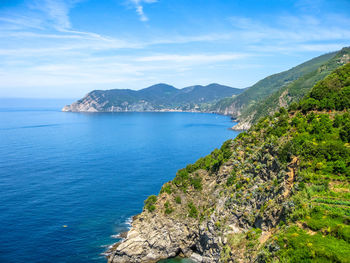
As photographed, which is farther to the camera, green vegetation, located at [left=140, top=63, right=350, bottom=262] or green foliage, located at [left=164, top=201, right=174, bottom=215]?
green foliage, located at [left=164, top=201, right=174, bottom=215]

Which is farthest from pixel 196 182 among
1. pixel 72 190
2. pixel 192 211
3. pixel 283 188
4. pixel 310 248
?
pixel 72 190

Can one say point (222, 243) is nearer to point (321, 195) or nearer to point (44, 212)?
point (321, 195)

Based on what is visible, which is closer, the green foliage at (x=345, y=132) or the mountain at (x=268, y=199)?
the mountain at (x=268, y=199)

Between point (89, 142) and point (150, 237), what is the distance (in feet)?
448

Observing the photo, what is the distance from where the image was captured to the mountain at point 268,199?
34.2 meters

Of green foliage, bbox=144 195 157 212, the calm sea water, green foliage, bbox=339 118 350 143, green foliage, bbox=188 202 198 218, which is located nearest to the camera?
green foliage, bbox=339 118 350 143

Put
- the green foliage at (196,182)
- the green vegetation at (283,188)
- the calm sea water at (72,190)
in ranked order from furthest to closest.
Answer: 1. the green foliage at (196,182)
2. the calm sea water at (72,190)
3. the green vegetation at (283,188)

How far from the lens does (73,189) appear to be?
9756 cm

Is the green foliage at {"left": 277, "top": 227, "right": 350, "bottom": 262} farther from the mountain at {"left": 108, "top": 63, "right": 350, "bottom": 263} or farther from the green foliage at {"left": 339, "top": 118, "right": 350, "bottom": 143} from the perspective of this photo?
the green foliage at {"left": 339, "top": 118, "right": 350, "bottom": 143}

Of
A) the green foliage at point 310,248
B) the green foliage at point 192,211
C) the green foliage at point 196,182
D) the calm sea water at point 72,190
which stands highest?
the green foliage at point 310,248

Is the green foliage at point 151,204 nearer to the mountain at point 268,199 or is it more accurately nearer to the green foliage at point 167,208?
the mountain at point 268,199

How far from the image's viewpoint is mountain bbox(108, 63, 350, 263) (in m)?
34.2

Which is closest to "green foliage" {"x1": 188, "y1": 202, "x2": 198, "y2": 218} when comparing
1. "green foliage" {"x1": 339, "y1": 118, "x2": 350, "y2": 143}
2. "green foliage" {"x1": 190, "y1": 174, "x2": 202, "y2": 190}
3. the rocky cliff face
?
the rocky cliff face

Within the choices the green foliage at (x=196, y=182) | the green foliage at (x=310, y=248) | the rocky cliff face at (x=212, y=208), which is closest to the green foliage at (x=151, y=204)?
the rocky cliff face at (x=212, y=208)
